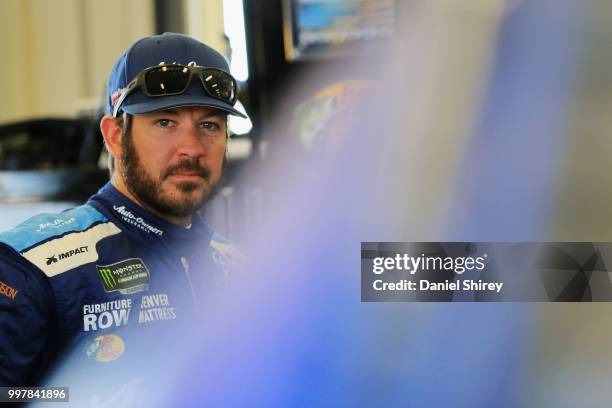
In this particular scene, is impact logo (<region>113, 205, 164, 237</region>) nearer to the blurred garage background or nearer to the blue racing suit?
the blue racing suit

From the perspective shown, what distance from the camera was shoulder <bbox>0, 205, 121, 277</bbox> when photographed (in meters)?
0.60

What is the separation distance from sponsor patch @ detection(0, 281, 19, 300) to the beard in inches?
5.2

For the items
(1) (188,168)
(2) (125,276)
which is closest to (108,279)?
(2) (125,276)

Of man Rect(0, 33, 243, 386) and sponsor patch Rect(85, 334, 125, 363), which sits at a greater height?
man Rect(0, 33, 243, 386)

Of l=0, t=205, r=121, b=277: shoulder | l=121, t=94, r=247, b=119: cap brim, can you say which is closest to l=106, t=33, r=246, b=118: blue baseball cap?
l=121, t=94, r=247, b=119: cap brim

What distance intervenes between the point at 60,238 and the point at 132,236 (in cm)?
6

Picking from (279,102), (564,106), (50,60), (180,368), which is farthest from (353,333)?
(50,60)

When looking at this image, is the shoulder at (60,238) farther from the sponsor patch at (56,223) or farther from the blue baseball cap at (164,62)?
the blue baseball cap at (164,62)

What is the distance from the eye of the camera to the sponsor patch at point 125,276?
611mm

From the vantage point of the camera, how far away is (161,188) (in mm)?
646

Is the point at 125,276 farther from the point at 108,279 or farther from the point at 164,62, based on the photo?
the point at 164,62

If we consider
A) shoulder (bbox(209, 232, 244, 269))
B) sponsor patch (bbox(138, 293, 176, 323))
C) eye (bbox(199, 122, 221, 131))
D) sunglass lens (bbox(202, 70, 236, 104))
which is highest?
sunglass lens (bbox(202, 70, 236, 104))

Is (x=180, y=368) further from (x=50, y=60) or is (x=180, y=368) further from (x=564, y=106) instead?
(x=50, y=60)

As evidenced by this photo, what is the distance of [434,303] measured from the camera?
0.61 metres
